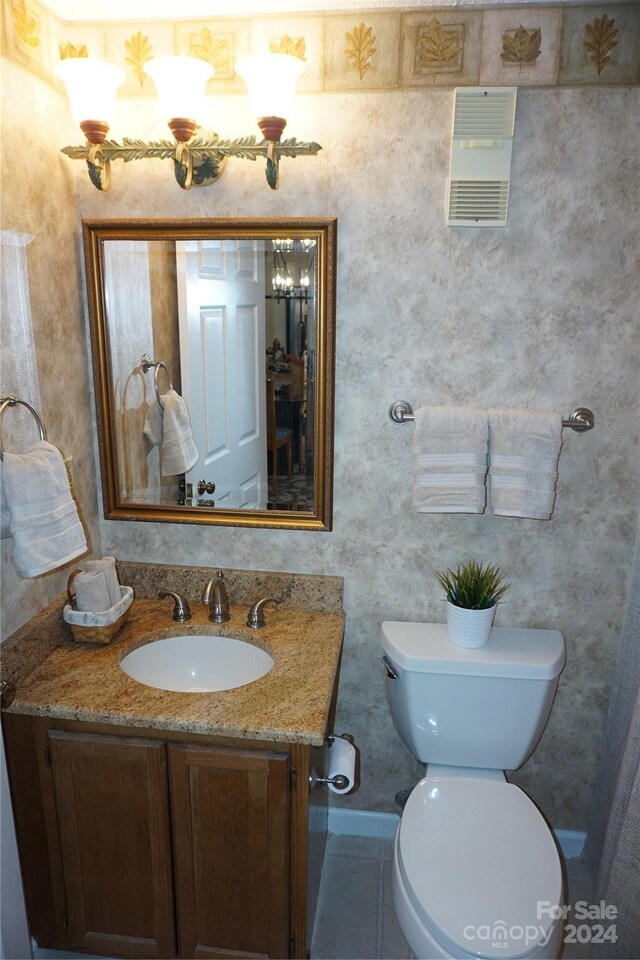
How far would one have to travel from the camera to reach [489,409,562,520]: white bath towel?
1.65m

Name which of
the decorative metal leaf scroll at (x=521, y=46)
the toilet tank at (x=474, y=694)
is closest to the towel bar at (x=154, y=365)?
the toilet tank at (x=474, y=694)

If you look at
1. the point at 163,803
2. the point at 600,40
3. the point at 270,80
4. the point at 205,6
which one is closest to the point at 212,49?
the point at 205,6

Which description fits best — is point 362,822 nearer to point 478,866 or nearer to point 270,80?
point 478,866

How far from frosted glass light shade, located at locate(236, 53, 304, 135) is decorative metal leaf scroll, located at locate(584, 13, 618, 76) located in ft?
2.23

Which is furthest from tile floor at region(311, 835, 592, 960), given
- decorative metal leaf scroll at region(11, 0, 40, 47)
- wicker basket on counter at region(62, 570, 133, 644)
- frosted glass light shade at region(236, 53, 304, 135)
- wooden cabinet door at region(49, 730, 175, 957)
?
decorative metal leaf scroll at region(11, 0, 40, 47)

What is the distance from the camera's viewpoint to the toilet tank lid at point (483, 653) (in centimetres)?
169

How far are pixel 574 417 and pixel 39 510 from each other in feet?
4.32

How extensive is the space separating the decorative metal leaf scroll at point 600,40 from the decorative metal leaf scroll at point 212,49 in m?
0.85

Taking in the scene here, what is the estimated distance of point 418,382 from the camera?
1.75m

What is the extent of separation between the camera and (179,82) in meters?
1.43

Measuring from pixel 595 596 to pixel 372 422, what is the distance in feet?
2.61

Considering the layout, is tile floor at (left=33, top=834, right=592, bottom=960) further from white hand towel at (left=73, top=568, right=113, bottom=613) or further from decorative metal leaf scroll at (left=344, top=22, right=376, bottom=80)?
decorative metal leaf scroll at (left=344, top=22, right=376, bottom=80)

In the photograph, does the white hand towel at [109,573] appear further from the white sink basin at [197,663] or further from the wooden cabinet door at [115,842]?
the wooden cabinet door at [115,842]

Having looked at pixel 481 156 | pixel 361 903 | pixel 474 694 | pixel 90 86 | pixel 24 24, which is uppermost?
pixel 24 24
